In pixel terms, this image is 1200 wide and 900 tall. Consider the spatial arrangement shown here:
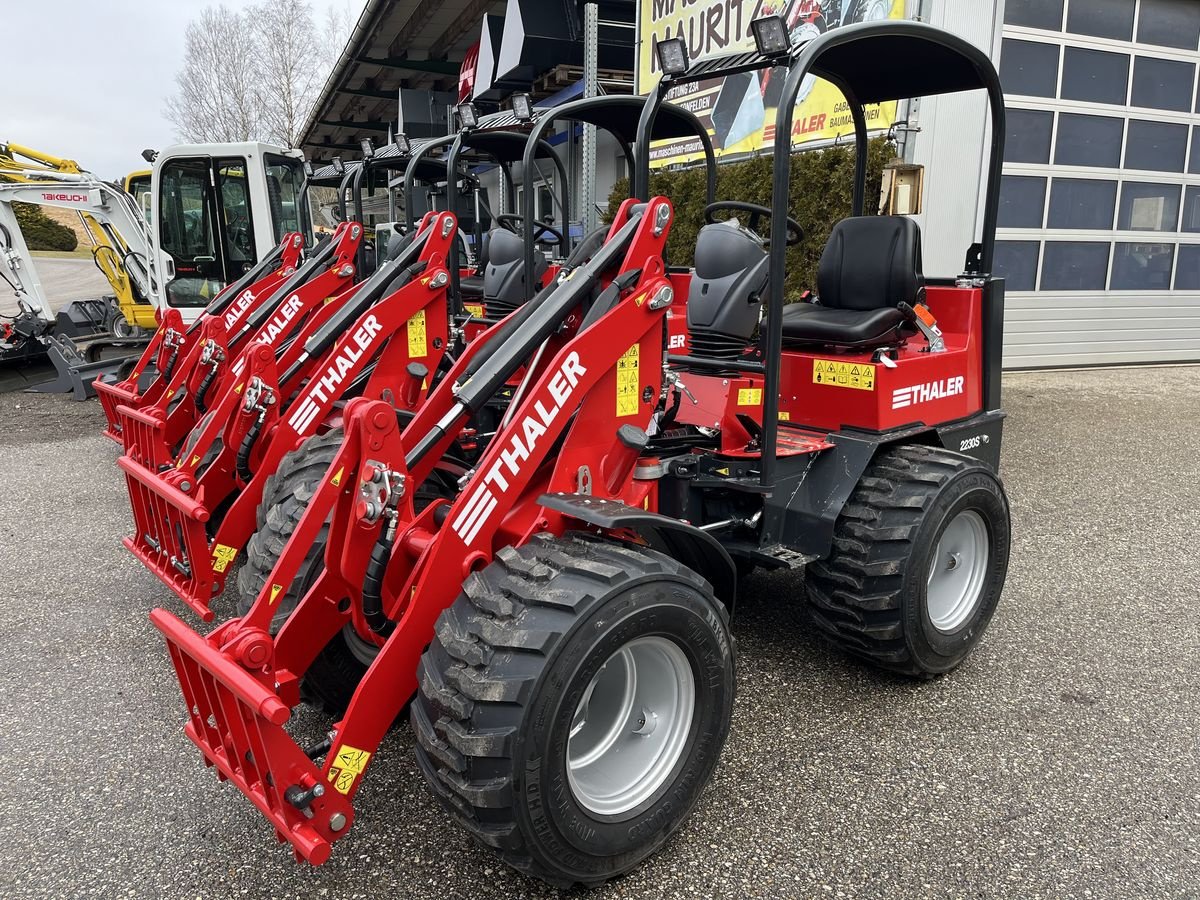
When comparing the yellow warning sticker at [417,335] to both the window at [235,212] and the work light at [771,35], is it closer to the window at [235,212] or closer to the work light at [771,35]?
the work light at [771,35]

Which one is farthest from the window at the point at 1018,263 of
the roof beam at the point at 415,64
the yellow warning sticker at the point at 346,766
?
the roof beam at the point at 415,64

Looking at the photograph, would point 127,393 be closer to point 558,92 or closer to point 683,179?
point 683,179

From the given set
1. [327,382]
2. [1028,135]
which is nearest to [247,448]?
[327,382]

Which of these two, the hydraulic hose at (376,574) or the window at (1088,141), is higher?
the window at (1088,141)

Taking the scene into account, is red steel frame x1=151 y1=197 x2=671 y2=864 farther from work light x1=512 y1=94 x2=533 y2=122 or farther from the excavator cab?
the excavator cab

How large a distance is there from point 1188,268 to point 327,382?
12.2 meters

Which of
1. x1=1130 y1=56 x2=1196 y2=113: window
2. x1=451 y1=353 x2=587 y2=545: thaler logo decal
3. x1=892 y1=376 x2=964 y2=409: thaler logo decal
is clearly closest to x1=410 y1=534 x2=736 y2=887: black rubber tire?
x1=451 y1=353 x2=587 y2=545: thaler logo decal

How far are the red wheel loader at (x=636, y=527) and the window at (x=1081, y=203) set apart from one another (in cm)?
778

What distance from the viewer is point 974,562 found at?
144 inches

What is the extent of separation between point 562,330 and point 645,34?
10.5 metres

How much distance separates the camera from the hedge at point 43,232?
36.8 meters

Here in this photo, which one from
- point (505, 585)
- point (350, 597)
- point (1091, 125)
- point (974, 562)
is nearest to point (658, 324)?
point (505, 585)

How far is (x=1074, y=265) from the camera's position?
1081cm

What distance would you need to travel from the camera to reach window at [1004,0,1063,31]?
970 cm
